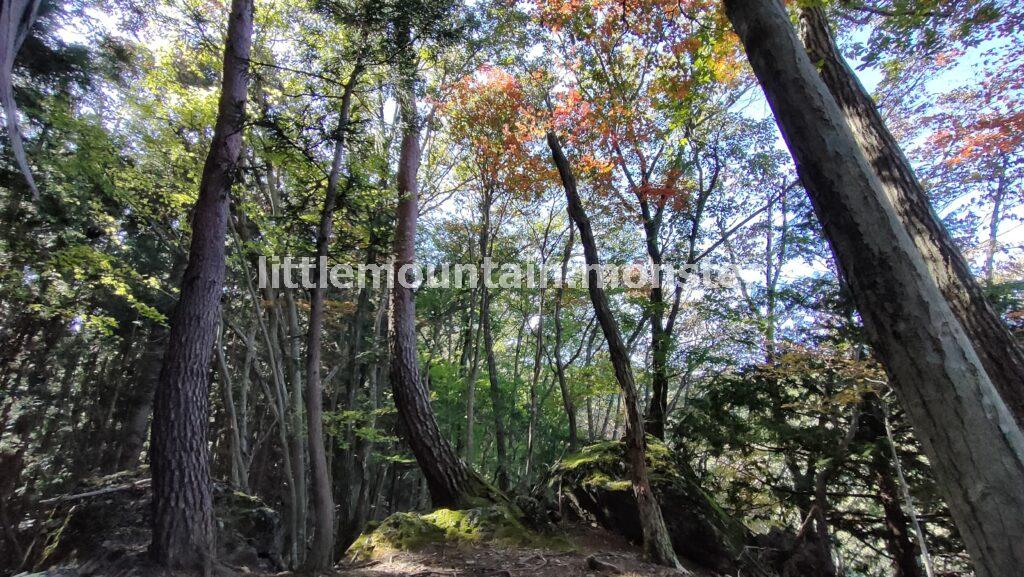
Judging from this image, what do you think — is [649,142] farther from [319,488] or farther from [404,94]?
[319,488]

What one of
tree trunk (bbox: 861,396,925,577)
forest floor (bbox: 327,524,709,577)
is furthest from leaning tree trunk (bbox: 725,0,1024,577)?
tree trunk (bbox: 861,396,925,577)

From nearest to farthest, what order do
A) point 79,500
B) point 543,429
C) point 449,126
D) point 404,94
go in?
point 79,500 < point 404,94 < point 449,126 < point 543,429

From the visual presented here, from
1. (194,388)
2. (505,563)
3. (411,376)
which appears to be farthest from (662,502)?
(194,388)

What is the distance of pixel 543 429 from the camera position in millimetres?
16469

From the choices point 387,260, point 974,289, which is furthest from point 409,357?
point 974,289

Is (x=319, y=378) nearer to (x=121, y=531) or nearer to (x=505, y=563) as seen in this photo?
(x=121, y=531)

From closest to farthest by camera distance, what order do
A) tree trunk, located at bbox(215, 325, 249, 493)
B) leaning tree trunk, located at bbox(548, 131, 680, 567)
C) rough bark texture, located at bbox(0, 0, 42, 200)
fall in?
1. rough bark texture, located at bbox(0, 0, 42, 200)
2. leaning tree trunk, located at bbox(548, 131, 680, 567)
3. tree trunk, located at bbox(215, 325, 249, 493)

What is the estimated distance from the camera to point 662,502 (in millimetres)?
4918

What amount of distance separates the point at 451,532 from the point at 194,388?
9.38ft

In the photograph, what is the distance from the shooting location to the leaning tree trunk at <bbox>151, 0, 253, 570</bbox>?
11.8 ft

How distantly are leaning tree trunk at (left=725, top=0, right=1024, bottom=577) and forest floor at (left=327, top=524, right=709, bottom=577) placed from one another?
290 centimetres

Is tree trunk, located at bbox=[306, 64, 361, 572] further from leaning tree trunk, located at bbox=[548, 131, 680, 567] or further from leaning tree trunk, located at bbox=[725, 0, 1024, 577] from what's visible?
leaning tree trunk, located at bbox=[725, 0, 1024, 577]

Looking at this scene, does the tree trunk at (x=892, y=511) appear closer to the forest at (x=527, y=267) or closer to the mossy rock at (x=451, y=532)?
the forest at (x=527, y=267)

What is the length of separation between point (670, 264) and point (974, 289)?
6175 mm
